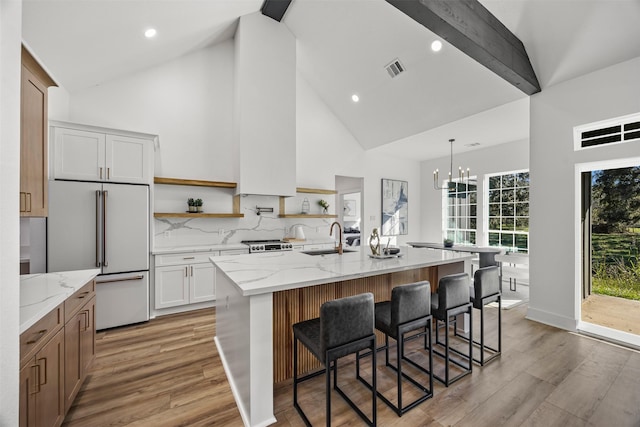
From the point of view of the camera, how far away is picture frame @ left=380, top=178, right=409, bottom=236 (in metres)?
6.28

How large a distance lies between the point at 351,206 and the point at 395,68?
5.72m

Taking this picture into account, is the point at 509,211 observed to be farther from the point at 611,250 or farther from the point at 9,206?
the point at 9,206

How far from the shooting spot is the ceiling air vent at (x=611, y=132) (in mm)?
2711

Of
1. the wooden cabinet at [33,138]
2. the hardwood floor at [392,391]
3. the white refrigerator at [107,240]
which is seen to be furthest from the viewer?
the white refrigerator at [107,240]

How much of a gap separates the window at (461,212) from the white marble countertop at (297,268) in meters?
3.82

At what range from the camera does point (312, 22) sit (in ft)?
13.4

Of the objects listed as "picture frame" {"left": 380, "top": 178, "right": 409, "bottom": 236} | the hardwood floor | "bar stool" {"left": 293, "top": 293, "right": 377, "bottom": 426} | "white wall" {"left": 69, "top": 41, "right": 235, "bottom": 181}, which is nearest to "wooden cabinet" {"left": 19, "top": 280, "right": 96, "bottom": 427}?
the hardwood floor

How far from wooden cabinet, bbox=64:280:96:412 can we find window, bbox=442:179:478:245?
643cm

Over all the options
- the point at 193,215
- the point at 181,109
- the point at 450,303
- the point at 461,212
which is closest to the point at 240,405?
the point at 450,303

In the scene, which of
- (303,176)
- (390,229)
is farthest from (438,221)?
(303,176)

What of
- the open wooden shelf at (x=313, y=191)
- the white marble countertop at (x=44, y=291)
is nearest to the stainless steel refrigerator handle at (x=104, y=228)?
the white marble countertop at (x=44, y=291)

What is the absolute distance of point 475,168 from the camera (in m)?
5.81

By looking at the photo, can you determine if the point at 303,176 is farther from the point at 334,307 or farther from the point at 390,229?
the point at 334,307

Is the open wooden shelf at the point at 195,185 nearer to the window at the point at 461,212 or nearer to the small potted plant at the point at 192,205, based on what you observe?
the small potted plant at the point at 192,205
